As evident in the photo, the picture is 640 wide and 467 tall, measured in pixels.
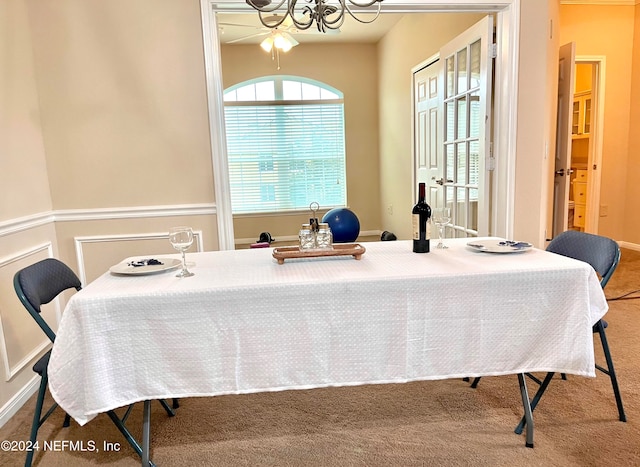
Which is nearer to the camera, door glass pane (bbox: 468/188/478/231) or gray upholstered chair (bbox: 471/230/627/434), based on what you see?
gray upholstered chair (bbox: 471/230/627/434)

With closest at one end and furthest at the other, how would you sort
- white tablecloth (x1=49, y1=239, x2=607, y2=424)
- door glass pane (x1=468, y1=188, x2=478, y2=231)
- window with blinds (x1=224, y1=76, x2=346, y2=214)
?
white tablecloth (x1=49, y1=239, x2=607, y2=424) < door glass pane (x1=468, y1=188, x2=478, y2=231) < window with blinds (x1=224, y1=76, x2=346, y2=214)

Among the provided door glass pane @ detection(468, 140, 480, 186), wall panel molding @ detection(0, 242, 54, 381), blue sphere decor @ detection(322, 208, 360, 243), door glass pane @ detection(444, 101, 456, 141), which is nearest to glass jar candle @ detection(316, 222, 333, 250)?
wall panel molding @ detection(0, 242, 54, 381)

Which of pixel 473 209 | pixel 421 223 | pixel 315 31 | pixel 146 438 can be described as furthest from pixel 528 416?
pixel 315 31

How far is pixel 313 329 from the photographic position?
1.64 metres

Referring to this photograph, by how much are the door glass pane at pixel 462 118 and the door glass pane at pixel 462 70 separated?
80 mm

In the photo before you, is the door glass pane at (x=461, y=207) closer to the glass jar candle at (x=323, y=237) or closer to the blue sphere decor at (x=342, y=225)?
the blue sphere decor at (x=342, y=225)

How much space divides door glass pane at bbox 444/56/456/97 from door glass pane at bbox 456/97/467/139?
0.50 ft

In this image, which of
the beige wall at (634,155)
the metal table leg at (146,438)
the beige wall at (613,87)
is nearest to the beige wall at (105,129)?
the metal table leg at (146,438)

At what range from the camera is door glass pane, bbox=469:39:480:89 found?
3.33 meters

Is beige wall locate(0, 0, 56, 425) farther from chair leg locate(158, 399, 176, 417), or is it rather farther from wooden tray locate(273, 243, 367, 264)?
wooden tray locate(273, 243, 367, 264)

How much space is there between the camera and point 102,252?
2.93 meters

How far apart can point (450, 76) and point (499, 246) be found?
2315 mm

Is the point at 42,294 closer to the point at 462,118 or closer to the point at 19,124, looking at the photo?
the point at 19,124

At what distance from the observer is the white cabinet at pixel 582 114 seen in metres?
5.66
